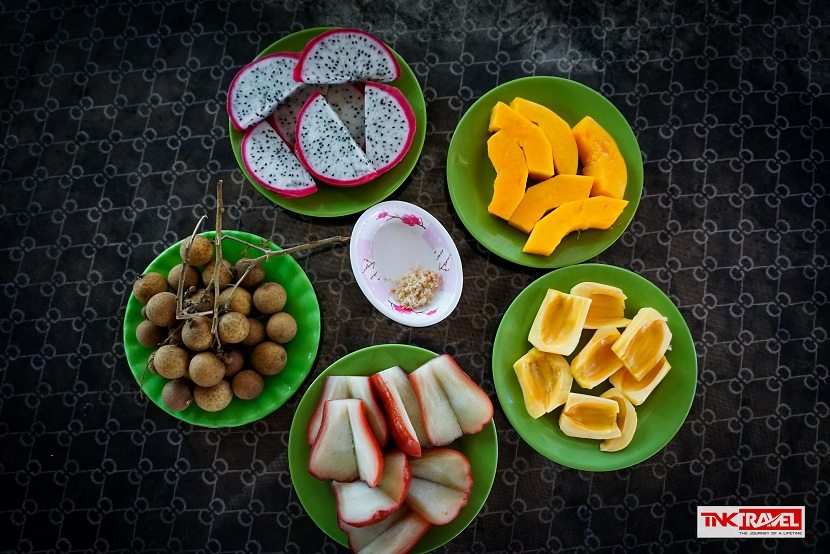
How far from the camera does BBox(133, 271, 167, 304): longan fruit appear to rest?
1.66 metres

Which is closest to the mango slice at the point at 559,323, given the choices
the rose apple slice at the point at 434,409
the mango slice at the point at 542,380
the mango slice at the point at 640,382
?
the mango slice at the point at 542,380

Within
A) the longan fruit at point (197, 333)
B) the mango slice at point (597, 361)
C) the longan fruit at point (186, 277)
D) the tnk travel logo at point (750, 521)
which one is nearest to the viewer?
the longan fruit at point (197, 333)

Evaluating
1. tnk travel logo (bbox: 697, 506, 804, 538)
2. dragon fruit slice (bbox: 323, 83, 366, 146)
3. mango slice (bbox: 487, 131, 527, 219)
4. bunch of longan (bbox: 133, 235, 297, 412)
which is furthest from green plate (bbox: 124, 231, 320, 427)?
tnk travel logo (bbox: 697, 506, 804, 538)

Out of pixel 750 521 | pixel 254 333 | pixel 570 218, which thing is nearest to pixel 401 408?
pixel 254 333

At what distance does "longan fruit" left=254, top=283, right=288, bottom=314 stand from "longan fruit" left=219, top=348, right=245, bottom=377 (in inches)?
4.8

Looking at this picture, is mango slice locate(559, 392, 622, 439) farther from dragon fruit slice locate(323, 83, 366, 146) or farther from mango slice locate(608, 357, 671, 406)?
dragon fruit slice locate(323, 83, 366, 146)

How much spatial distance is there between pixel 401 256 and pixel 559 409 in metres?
0.59

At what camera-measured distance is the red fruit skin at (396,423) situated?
5.24 ft

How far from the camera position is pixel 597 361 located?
1773mm

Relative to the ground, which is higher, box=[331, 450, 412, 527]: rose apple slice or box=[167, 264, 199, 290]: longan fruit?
box=[167, 264, 199, 290]: longan fruit

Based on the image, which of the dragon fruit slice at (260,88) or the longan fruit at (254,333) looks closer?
the longan fruit at (254,333)

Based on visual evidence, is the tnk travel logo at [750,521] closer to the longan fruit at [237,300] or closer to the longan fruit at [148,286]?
the longan fruit at [237,300]

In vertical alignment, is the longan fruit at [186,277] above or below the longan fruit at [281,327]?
above

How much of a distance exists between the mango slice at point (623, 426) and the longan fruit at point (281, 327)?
86 centimetres
